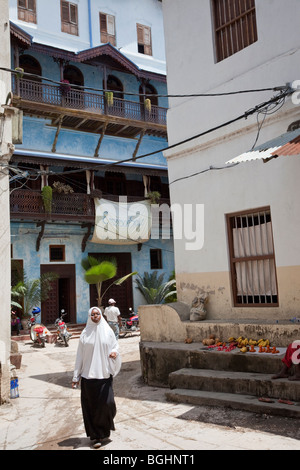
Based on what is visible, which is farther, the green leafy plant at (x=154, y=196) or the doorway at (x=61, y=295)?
the green leafy plant at (x=154, y=196)

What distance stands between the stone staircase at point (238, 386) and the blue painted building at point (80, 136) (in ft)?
37.8

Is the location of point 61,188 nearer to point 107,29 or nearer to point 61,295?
point 61,295

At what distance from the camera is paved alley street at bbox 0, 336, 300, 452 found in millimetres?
4625

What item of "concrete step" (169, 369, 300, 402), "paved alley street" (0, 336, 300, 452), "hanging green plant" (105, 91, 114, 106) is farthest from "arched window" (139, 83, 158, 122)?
"concrete step" (169, 369, 300, 402)

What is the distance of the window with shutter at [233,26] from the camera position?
8.15 metres

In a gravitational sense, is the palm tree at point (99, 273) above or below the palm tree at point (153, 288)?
above

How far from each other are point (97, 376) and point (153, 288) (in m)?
14.5

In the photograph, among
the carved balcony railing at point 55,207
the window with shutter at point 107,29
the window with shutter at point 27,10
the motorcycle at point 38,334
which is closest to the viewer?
the motorcycle at point 38,334

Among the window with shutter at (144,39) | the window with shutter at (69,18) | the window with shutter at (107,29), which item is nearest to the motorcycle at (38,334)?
the window with shutter at (69,18)

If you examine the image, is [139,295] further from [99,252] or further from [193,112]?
[193,112]

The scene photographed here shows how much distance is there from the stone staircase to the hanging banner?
36.9 feet

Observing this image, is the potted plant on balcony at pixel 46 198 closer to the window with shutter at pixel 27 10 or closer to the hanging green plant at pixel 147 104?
the hanging green plant at pixel 147 104

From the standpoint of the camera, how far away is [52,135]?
723 inches

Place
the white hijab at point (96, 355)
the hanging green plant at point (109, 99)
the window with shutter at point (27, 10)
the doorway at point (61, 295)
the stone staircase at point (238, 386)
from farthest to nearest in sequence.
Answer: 1. the hanging green plant at point (109, 99)
2. the window with shutter at point (27, 10)
3. the doorway at point (61, 295)
4. the stone staircase at point (238, 386)
5. the white hijab at point (96, 355)
